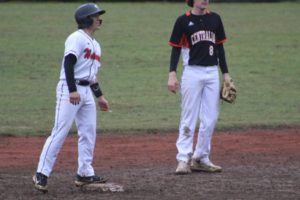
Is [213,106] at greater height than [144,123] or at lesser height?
greater

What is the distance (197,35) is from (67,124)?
197 cm

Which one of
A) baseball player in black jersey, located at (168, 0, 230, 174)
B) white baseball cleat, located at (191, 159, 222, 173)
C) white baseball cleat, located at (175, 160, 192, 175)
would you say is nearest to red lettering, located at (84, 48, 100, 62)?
baseball player in black jersey, located at (168, 0, 230, 174)

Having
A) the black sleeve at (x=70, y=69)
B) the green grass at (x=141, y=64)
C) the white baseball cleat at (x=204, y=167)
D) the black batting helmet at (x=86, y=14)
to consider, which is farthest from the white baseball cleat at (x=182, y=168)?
the green grass at (x=141, y=64)

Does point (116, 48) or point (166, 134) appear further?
point (116, 48)

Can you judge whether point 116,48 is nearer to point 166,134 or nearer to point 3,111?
point 3,111

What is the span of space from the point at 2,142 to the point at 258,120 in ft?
14.1

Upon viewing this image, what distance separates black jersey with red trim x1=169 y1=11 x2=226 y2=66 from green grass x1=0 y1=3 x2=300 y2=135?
11.7 feet

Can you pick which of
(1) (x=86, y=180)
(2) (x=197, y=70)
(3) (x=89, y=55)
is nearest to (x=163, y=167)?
(2) (x=197, y=70)

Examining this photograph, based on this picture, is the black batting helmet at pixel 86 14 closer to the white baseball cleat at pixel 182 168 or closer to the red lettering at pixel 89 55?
the red lettering at pixel 89 55

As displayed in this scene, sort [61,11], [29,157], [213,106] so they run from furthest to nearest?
[61,11]
[29,157]
[213,106]

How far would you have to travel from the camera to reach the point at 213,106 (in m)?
9.56

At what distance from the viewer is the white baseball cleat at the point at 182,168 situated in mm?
9523

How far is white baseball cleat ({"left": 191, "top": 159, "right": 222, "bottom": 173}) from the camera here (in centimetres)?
966

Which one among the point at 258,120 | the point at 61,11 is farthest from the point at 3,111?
the point at 61,11
